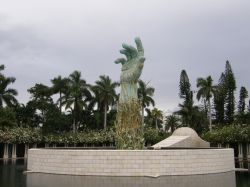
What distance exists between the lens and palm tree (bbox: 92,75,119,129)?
4359 cm

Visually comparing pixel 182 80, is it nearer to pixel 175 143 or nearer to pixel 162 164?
pixel 175 143

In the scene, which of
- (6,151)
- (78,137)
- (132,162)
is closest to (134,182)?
(132,162)

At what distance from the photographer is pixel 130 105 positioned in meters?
18.9

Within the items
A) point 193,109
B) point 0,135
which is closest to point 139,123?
point 0,135

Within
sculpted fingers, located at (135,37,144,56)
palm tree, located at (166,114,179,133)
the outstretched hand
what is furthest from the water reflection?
palm tree, located at (166,114,179,133)

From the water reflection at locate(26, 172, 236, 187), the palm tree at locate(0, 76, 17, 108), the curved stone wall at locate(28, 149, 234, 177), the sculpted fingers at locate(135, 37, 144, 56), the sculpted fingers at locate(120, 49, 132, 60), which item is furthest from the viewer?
the palm tree at locate(0, 76, 17, 108)

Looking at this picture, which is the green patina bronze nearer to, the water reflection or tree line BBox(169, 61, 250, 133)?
the water reflection

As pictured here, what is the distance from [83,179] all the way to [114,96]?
2939cm

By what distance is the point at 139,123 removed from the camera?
1894 cm

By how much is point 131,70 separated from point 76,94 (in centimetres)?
2329

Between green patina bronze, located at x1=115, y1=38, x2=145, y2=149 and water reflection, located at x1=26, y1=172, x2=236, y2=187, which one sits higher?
green patina bronze, located at x1=115, y1=38, x2=145, y2=149

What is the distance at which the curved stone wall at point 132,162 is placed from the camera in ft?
51.6

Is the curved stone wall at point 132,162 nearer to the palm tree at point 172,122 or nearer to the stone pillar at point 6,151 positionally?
the stone pillar at point 6,151

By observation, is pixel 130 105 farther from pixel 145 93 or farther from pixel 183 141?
pixel 145 93
